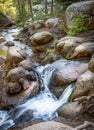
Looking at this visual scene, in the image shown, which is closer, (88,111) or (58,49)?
(88,111)

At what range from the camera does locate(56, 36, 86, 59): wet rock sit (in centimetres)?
1277

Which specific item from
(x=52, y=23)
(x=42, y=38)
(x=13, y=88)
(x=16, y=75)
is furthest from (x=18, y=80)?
(x=52, y=23)

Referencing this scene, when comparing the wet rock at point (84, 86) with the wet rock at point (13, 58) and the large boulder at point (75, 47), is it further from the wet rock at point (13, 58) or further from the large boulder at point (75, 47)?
the wet rock at point (13, 58)

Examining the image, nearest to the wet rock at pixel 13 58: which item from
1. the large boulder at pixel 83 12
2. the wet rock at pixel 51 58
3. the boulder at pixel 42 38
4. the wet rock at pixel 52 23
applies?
the wet rock at pixel 51 58

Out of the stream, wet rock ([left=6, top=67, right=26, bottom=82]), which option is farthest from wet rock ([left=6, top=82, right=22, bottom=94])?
the stream

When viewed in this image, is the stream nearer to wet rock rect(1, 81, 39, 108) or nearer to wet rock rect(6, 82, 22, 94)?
wet rock rect(1, 81, 39, 108)

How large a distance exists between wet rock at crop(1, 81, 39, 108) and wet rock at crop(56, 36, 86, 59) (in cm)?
313

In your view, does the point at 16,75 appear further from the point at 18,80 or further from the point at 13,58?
the point at 13,58

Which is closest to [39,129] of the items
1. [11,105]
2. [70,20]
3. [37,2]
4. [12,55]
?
[11,105]

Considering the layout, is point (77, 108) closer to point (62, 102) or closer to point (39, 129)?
point (62, 102)

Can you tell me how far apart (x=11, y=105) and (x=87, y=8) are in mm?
8202

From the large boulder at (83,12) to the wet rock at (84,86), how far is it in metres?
6.47

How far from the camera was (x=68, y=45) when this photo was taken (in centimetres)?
1298

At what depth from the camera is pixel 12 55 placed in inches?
529
